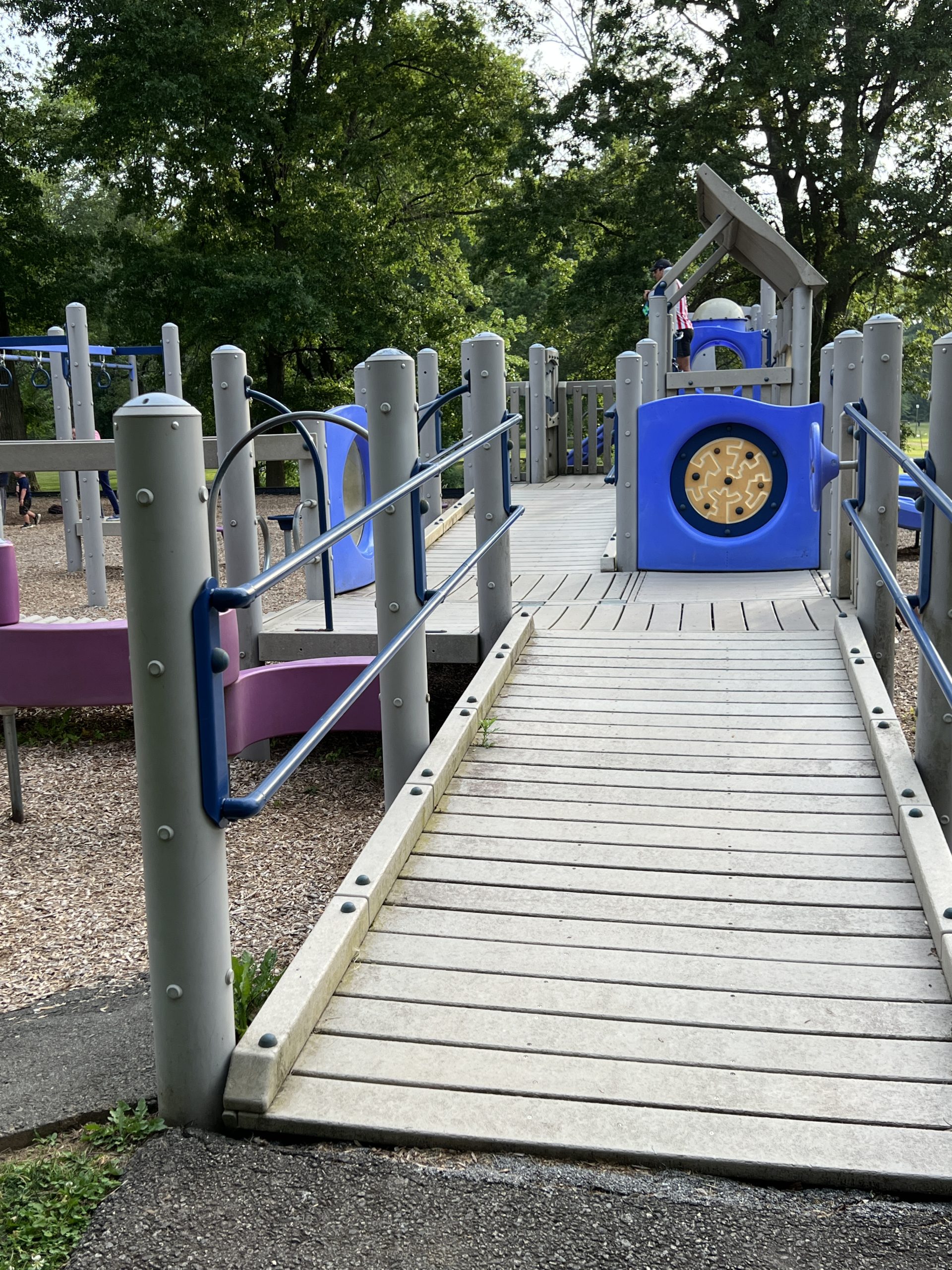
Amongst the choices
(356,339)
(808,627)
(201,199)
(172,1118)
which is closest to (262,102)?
(201,199)

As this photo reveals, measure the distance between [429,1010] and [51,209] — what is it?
4066 centimetres

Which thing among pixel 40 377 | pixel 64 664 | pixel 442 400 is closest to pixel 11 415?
pixel 40 377

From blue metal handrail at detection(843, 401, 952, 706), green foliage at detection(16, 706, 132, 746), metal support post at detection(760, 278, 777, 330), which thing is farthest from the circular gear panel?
metal support post at detection(760, 278, 777, 330)

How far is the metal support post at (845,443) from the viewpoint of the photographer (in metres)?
5.32

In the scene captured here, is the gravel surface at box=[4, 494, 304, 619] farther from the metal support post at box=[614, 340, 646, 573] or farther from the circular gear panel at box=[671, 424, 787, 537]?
the circular gear panel at box=[671, 424, 787, 537]

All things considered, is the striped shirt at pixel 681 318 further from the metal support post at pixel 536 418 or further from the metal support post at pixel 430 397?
the metal support post at pixel 430 397

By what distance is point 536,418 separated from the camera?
15078 mm

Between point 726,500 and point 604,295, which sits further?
point 604,295

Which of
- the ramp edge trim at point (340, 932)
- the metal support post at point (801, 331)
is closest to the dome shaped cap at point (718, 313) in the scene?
the metal support post at point (801, 331)

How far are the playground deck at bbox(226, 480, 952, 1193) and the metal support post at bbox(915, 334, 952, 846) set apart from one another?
0.33 feet

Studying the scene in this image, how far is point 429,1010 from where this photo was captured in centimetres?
268

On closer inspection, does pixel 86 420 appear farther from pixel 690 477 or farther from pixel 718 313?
pixel 718 313

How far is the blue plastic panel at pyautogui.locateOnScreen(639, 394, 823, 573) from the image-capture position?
7.36 metres

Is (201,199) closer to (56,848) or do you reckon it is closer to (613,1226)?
(56,848)
